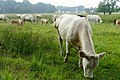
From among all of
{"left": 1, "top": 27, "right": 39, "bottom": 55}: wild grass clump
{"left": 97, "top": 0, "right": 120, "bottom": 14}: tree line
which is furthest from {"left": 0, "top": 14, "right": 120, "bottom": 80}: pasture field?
{"left": 97, "top": 0, "right": 120, "bottom": 14}: tree line

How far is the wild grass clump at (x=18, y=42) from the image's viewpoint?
9.28 m

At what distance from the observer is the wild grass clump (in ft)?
30.5

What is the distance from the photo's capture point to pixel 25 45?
9.39 meters

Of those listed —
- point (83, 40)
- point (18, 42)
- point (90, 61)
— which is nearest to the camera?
point (90, 61)

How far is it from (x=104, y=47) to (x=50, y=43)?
312 centimetres

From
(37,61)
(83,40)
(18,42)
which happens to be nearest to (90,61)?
(83,40)

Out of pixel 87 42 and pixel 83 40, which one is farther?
pixel 83 40

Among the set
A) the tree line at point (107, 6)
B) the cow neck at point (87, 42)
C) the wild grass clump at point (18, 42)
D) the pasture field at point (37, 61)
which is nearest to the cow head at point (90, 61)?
the cow neck at point (87, 42)

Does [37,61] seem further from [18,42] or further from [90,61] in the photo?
[90,61]

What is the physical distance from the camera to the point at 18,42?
9.30 m

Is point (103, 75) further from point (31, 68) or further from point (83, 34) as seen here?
point (31, 68)

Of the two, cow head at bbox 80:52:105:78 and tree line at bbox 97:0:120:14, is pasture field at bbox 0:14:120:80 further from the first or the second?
tree line at bbox 97:0:120:14

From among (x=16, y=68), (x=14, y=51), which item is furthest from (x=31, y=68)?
(x=14, y=51)

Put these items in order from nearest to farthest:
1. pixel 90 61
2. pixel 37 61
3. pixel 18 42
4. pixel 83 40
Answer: pixel 90 61
pixel 83 40
pixel 37 61
pixel 18 42
